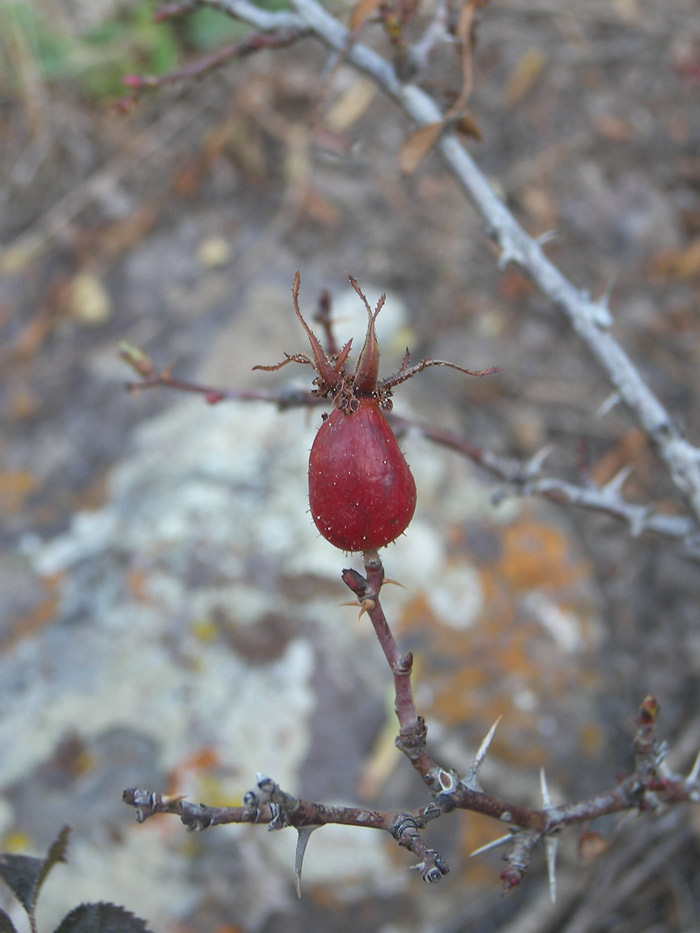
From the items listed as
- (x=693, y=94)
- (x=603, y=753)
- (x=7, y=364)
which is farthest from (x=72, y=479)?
(x=693, y=94)

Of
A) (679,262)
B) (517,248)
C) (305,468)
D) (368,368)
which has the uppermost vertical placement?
(679,262)

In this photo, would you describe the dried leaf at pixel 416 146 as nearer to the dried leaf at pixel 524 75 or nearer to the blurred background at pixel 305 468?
the blurred background at pixel 305 468

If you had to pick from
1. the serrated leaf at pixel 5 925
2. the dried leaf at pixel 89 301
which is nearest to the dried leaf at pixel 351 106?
the dried leaf at pixel 89 301

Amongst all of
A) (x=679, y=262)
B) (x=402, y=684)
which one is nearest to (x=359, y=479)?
(x=402, y=684)

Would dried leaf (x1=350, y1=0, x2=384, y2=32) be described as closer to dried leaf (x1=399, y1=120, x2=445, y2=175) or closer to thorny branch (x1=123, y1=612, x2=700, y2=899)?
dried leaf (x1=399, y1=120, x2=445, y2=175)

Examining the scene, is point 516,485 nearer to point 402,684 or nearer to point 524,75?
point 402,684

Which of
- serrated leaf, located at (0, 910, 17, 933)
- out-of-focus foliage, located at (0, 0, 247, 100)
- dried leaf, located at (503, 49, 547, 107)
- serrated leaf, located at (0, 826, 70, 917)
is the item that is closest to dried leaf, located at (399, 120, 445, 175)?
serrated leaf, located at (0, 826, 70, 917)
